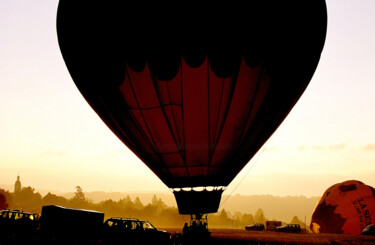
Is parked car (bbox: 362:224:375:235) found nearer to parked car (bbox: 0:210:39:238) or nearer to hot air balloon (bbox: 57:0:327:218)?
hot air balloon (bbox: 57:0:327:218)

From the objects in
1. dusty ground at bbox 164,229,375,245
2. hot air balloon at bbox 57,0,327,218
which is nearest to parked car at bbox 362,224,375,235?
dusty ground at bbox 164,229,375,245

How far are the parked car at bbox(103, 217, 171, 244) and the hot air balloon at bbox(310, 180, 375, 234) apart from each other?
67.4 feet

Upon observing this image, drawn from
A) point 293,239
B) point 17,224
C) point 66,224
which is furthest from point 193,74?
point 293,239

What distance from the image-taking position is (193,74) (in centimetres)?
1206

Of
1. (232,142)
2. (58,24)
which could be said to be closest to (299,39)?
(232,142)

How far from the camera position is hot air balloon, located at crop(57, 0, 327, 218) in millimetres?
11734

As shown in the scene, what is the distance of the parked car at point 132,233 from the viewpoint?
580 inches

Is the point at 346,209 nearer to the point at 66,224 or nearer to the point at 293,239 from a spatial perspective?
the point at 293,239

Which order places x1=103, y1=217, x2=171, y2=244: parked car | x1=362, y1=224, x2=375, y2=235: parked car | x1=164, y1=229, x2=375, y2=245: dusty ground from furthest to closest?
x1=362, y1=224, x2=375, y2=235: parked car → x1=164, y1=229, x2=375, y2=245: dusty ground → x1=103, y1=217, x2=171, y2=244: parked car

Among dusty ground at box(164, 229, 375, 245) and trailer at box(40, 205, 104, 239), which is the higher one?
trailer at box(40, 205, 104, 239)

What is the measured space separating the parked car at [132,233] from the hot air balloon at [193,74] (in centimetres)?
204

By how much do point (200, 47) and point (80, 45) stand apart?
4.17 m

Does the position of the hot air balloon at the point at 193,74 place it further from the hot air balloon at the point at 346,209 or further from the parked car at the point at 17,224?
the hot air balloon at the point at 346,209

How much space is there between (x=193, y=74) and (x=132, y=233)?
22.2ft
